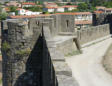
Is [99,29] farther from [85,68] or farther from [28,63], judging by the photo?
[28,63]

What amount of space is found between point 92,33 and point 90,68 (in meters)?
7.50

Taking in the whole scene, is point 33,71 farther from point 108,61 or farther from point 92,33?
point 92,33

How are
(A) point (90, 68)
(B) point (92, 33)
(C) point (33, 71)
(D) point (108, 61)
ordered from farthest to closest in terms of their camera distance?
(B) point (92, 33)
(D) point (108, 61)
(A) point (90, 68)
(C) point (33, 71)

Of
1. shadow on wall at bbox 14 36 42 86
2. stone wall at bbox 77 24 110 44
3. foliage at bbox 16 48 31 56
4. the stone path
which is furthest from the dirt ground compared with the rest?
foliage at bbox 16 48 31 56

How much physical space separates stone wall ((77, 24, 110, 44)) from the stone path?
2.44ft

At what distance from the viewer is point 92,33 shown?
19844 millimetres

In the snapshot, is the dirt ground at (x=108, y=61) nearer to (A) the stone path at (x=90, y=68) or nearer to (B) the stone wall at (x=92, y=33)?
(A) the stone path at (x=90, y=68)

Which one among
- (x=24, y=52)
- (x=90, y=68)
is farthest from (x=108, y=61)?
(x=24, y=52)

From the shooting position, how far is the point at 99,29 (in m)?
20.9

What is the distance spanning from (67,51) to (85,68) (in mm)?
1901

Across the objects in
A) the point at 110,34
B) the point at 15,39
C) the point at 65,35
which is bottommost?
the point at 110,34

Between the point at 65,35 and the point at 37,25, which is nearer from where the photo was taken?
the point at 37,25

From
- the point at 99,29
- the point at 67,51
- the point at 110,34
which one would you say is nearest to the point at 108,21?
the point at 110,34

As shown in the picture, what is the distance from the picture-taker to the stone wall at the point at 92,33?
18028mm
